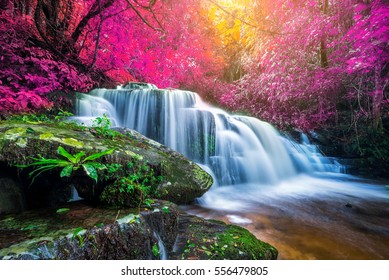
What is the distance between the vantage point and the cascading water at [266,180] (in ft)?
8.54

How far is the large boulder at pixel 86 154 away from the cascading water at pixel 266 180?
0.48m

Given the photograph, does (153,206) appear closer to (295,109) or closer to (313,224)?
(313,224)

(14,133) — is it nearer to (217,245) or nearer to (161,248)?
(161,248)

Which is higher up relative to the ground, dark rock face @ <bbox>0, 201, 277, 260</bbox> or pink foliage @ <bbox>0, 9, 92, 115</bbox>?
pink foliage @ <bbox>0, 9, 92, 115</bbox>

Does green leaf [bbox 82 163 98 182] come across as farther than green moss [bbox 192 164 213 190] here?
No

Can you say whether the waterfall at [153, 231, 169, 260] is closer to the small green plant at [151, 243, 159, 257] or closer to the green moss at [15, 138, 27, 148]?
the small green plant at [151, 243, 159, 257]

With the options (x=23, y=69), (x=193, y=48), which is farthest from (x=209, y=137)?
(x=193, y=48)

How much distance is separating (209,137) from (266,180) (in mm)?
1856

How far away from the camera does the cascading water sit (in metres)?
2.60

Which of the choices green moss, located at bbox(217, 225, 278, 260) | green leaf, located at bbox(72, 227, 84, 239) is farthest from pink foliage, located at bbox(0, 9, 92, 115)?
green moss, located at bbox(217, 225, 278, 260)

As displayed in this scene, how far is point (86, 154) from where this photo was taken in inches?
86.8

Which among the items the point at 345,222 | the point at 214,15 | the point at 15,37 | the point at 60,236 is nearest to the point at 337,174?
the point at 345,222

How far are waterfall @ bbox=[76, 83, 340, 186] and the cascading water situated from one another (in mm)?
27

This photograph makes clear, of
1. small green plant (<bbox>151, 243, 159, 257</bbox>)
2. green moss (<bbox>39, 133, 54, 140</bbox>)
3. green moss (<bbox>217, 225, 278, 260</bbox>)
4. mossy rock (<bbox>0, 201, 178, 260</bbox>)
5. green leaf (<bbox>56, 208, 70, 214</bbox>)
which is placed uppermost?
green moss (<bbox>39, 133, 54, 140</bbox>)
